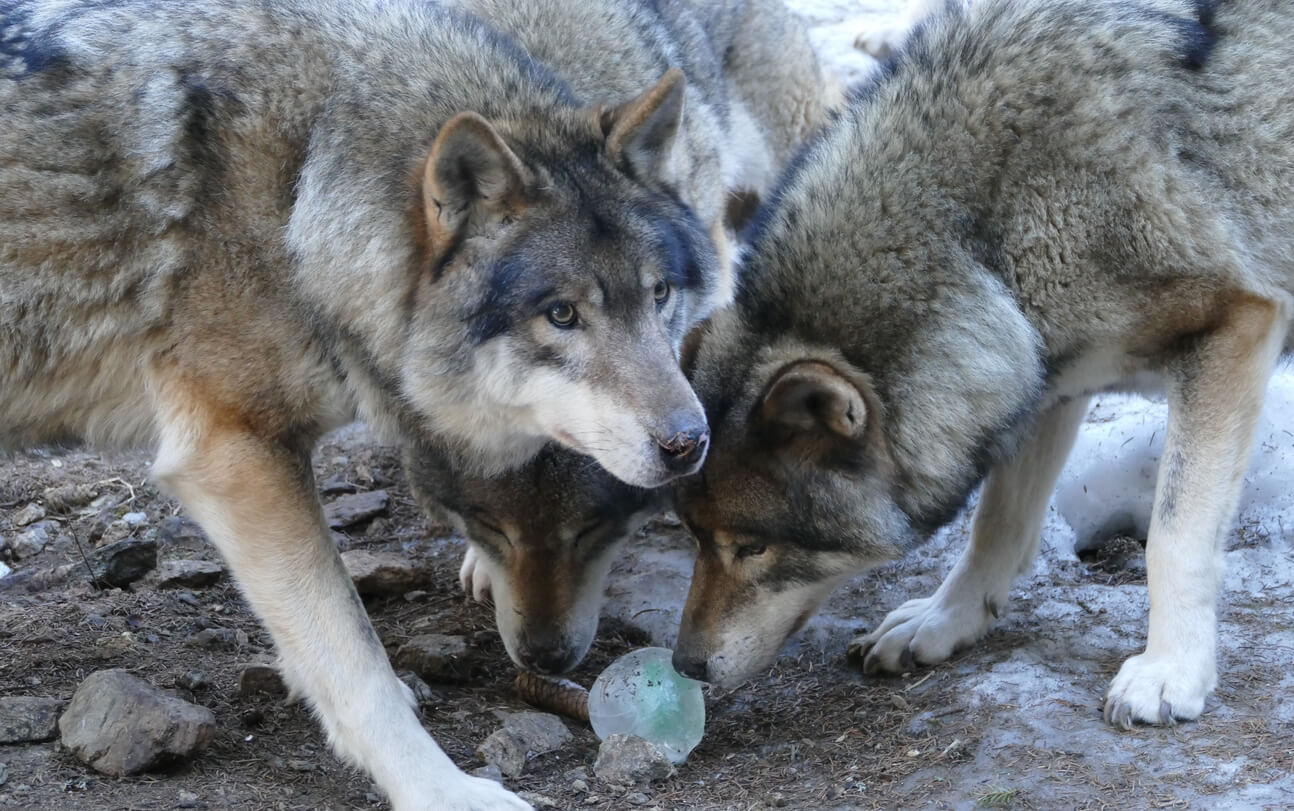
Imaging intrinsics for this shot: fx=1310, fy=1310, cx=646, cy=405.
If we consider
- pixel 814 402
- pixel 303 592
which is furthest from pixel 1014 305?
pixel 303 592

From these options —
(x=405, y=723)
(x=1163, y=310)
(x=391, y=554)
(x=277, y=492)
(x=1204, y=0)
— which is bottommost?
(x=391, y=554)

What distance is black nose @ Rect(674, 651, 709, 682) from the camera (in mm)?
4445

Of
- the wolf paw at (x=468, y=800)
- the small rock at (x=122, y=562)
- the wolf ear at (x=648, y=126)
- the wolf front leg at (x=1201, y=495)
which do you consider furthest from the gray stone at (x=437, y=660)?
the wolf front leg at (x=1201, y=495)

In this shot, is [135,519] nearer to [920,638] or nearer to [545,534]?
[545,534]

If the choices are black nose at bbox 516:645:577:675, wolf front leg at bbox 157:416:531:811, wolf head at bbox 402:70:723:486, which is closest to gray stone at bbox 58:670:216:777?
wolf front leg at bbox 157:416:531:811

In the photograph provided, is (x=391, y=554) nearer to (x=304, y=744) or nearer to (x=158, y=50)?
(x=304, y=744)

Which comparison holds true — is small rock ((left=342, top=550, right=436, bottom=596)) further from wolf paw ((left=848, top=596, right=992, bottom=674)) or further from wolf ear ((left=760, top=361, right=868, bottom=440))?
wolf ear ((left=760, top=361, right=868, bottom=440))

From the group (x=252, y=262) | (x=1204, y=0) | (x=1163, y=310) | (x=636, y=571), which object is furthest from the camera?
(x=636, y=571)

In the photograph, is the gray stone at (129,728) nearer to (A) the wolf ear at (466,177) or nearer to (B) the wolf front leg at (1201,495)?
(A) the wolf ear at (466,177)

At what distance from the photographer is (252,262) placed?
3.97m

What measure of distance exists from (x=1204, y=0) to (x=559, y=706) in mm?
3391

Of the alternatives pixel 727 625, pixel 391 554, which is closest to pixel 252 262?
pixel 727 625

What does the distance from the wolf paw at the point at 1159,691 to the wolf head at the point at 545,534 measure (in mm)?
1683

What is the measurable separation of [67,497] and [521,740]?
3.25m
